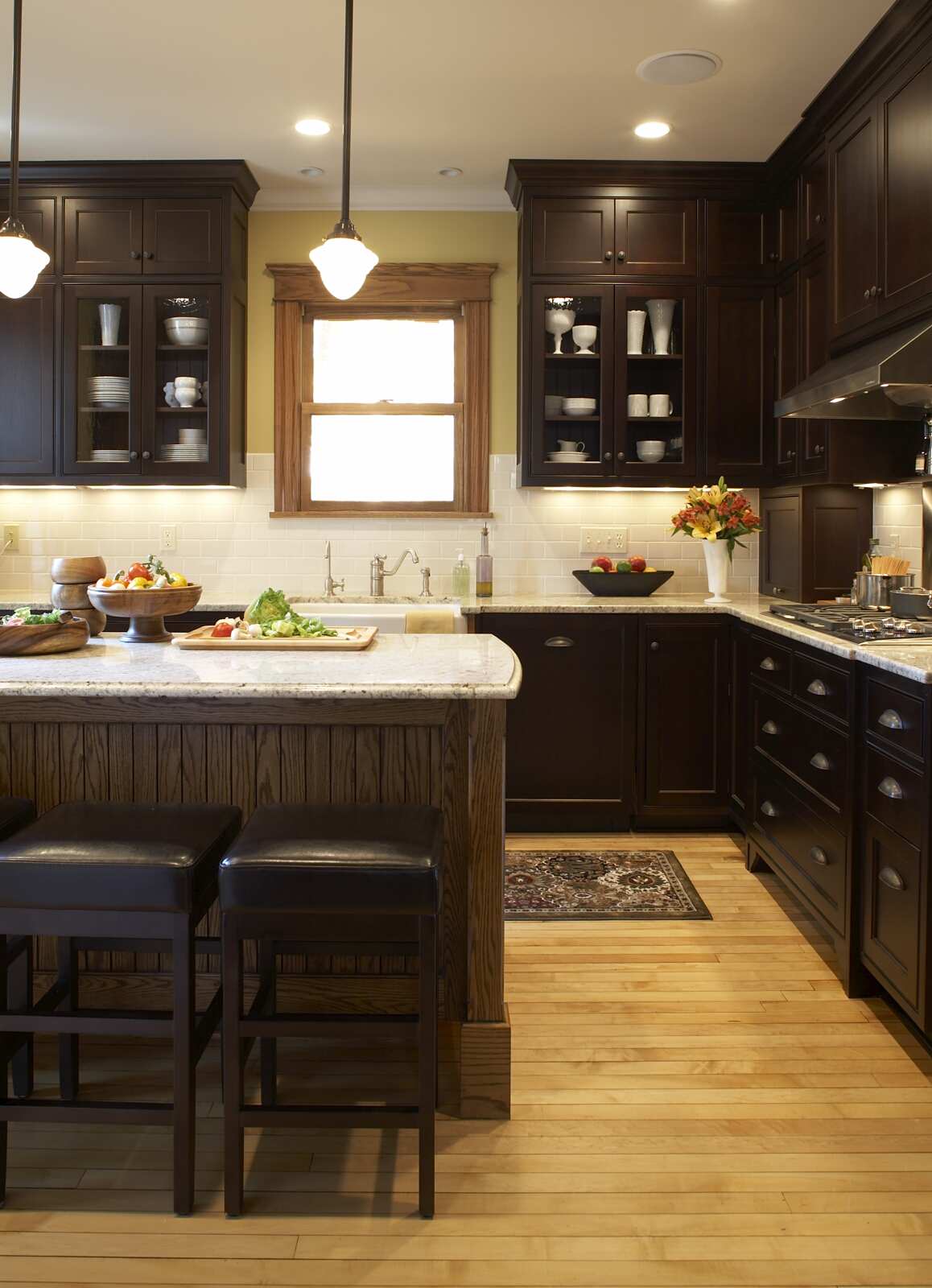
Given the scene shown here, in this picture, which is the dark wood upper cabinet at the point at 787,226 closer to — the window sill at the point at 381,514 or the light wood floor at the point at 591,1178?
the window sill at the point at 381,514

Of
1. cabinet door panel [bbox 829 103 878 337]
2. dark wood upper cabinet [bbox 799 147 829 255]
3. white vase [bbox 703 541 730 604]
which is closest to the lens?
cabinet door panel [bbox 829 103 878 337]

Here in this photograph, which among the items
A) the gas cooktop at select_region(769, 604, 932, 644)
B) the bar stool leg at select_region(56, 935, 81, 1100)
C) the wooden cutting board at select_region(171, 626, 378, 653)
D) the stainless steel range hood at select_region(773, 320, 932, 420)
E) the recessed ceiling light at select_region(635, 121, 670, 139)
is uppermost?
the recessed ceiling light at select_region(635, 121, 670, 139)

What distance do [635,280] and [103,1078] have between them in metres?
3.65

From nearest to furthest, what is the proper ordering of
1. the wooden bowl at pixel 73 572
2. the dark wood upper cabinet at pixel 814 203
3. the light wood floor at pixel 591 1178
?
1. the light wood floor at pixel 591 1178
2. the wooden bowl at pixel 73 572
3. the dark wood upper cabinet at pixel 814 203

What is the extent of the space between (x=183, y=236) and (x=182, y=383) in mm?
619

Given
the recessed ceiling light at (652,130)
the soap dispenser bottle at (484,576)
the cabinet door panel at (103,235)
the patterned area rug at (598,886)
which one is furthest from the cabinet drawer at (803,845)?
the cabinet door panel at (103,235)

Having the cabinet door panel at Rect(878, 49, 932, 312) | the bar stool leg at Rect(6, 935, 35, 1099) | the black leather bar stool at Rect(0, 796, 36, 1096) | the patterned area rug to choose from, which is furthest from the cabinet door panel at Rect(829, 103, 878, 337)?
the bar stool leg at Rect(6, 935, 35, 1099)

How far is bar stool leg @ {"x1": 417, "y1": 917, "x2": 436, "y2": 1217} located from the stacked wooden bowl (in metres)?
1.35

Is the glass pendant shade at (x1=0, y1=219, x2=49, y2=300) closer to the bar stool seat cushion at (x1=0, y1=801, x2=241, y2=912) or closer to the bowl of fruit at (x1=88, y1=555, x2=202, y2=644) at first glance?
the bowl of fruit at (x1=88, y1=555, x2=202, y2=644)

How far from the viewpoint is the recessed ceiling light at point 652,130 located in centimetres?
406

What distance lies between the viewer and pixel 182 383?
460 cm

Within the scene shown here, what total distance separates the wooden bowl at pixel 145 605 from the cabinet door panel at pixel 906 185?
220 cm

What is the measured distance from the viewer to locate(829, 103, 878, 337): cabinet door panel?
3381 millimetres

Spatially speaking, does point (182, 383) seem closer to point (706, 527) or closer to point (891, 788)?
point (706, 527)
